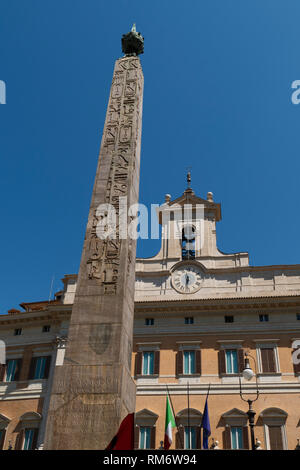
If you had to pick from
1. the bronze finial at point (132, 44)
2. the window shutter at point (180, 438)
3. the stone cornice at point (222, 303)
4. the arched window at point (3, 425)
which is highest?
the bronze finial at point (132, 44)

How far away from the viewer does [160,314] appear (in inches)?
930

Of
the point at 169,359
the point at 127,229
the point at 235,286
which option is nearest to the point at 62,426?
the point at 127,229

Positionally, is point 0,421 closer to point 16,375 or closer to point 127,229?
point 16,375

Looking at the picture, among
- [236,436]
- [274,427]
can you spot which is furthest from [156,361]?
[274,427]

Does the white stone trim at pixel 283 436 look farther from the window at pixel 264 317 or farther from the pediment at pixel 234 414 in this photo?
the window at pixel 264 317

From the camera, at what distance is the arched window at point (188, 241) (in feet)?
84.1

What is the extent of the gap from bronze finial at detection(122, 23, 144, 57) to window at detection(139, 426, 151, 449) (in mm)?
15823

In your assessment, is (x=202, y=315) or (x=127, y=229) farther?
(x=202, y=315)

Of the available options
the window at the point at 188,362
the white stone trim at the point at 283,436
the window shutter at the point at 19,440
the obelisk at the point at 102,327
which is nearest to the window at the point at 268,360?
the white stone trim at the point at 283,436

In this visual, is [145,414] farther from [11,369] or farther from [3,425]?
[11,369]

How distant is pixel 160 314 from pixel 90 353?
1609 cm

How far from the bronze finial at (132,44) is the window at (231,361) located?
47.1 feet

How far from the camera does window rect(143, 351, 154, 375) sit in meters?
22.3

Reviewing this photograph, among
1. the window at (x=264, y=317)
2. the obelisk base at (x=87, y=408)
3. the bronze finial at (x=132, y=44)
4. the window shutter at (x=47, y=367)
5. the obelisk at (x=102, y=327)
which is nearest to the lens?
the obelisk base at (x=87, y=408)
